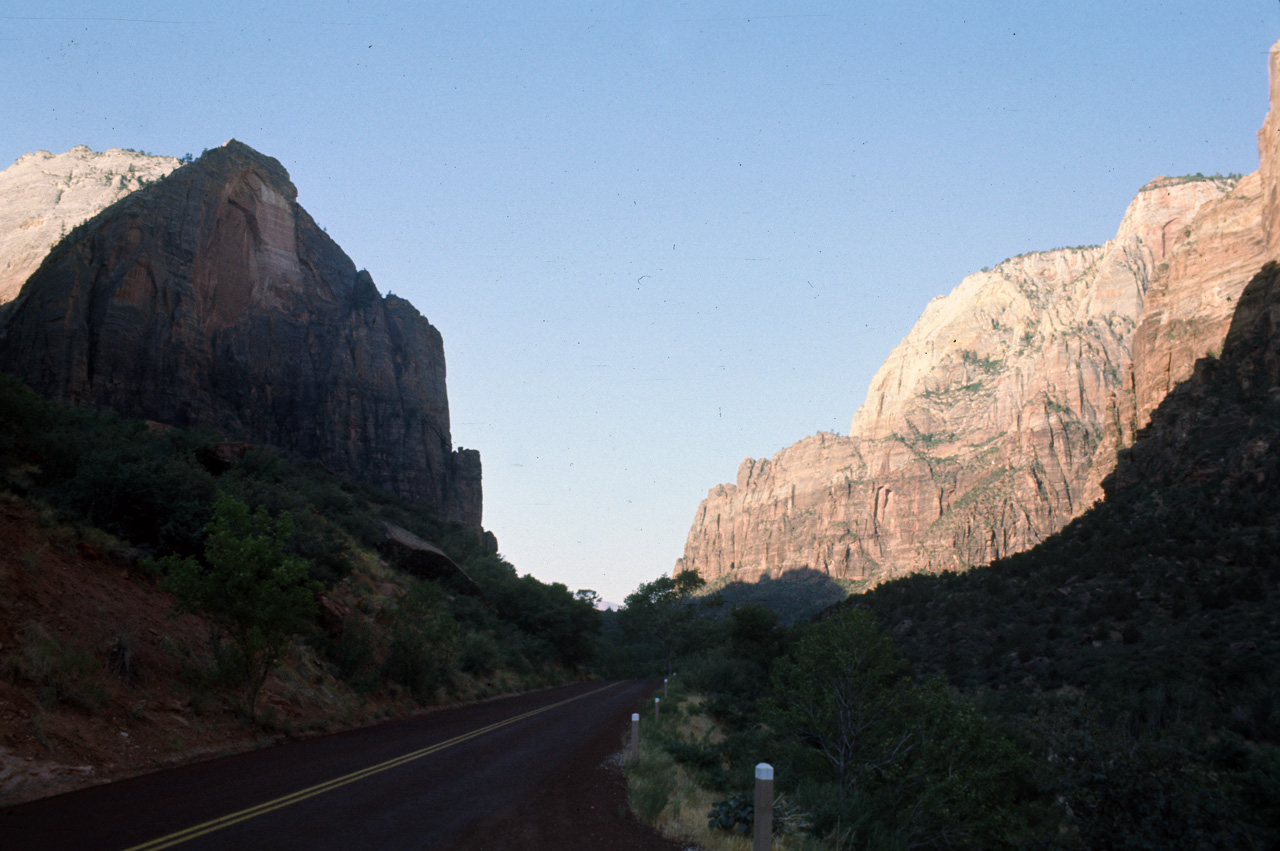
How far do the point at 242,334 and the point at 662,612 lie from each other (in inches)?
2297

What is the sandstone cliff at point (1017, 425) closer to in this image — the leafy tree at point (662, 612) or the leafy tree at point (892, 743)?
the leafy tree at point (662, 612)

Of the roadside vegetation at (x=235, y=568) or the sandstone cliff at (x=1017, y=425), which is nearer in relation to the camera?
the roadside vegetation at (x=235, y=568)

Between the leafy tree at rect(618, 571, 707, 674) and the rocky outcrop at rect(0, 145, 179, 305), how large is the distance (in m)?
74.4

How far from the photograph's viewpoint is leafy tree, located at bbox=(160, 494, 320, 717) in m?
14.4

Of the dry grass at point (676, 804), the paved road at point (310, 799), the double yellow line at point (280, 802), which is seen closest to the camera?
the double yellow line at point (280, 802)

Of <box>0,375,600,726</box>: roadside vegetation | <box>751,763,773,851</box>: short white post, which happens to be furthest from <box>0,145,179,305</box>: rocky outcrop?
<box>751,763,773,851</box>: short white post

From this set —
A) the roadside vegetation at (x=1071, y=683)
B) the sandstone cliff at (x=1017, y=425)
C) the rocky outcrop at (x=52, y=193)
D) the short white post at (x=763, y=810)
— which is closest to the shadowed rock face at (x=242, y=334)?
the rocky outcrop at (x=52, y=193)

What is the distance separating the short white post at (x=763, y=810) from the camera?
5770mm

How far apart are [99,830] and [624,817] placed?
572cm

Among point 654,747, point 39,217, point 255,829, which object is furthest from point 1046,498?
point 39,217

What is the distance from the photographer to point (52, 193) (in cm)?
9538

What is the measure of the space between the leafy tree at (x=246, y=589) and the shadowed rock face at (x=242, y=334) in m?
47.9

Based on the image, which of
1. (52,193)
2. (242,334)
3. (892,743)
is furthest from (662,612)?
(52,193)

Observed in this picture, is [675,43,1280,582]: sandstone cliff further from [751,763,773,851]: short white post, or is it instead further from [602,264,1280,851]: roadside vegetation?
[751,763,773,851]: short white post
